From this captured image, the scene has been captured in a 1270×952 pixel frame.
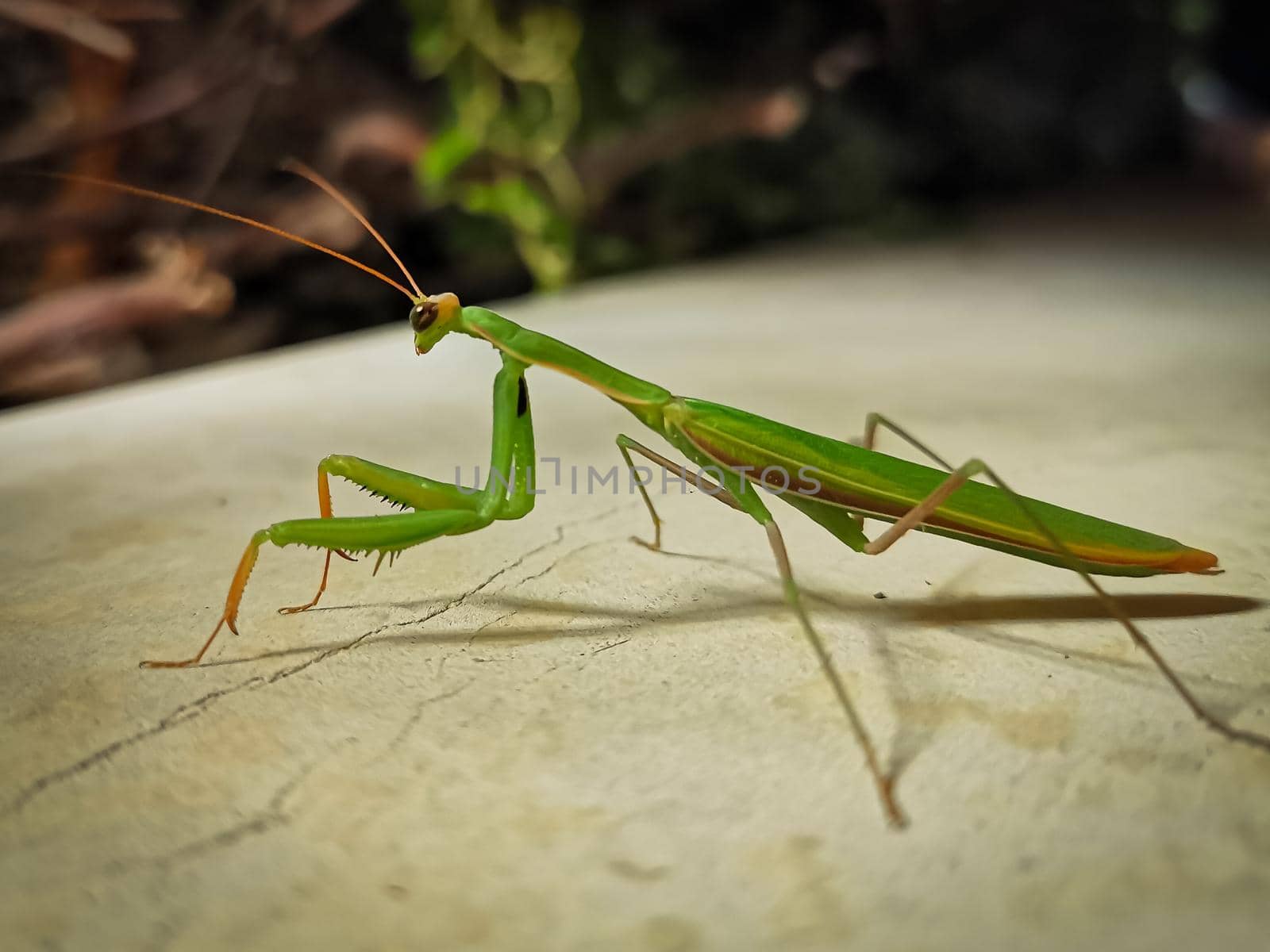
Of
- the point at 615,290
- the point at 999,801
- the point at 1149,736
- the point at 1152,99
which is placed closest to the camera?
the point at 999,801

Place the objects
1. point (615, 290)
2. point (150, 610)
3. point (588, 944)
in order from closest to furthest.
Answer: point (588, 944), point (150, 610), point (615, 290)

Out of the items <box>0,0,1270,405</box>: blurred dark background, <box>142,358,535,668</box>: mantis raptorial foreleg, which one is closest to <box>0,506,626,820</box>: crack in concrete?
<box>142,358,535,668</box>: mantis raptorial foreleg

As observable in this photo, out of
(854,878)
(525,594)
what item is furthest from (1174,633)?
(525,594)

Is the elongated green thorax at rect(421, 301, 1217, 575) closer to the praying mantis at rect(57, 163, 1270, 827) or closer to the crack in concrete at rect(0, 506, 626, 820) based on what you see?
the praying mantis at rect(57, 163, 1270, 827)

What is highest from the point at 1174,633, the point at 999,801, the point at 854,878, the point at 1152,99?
the point at 1152,99

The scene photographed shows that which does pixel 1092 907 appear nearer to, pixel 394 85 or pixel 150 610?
pixel 150 610

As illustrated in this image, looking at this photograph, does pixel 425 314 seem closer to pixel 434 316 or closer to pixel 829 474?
pixel 434 316
